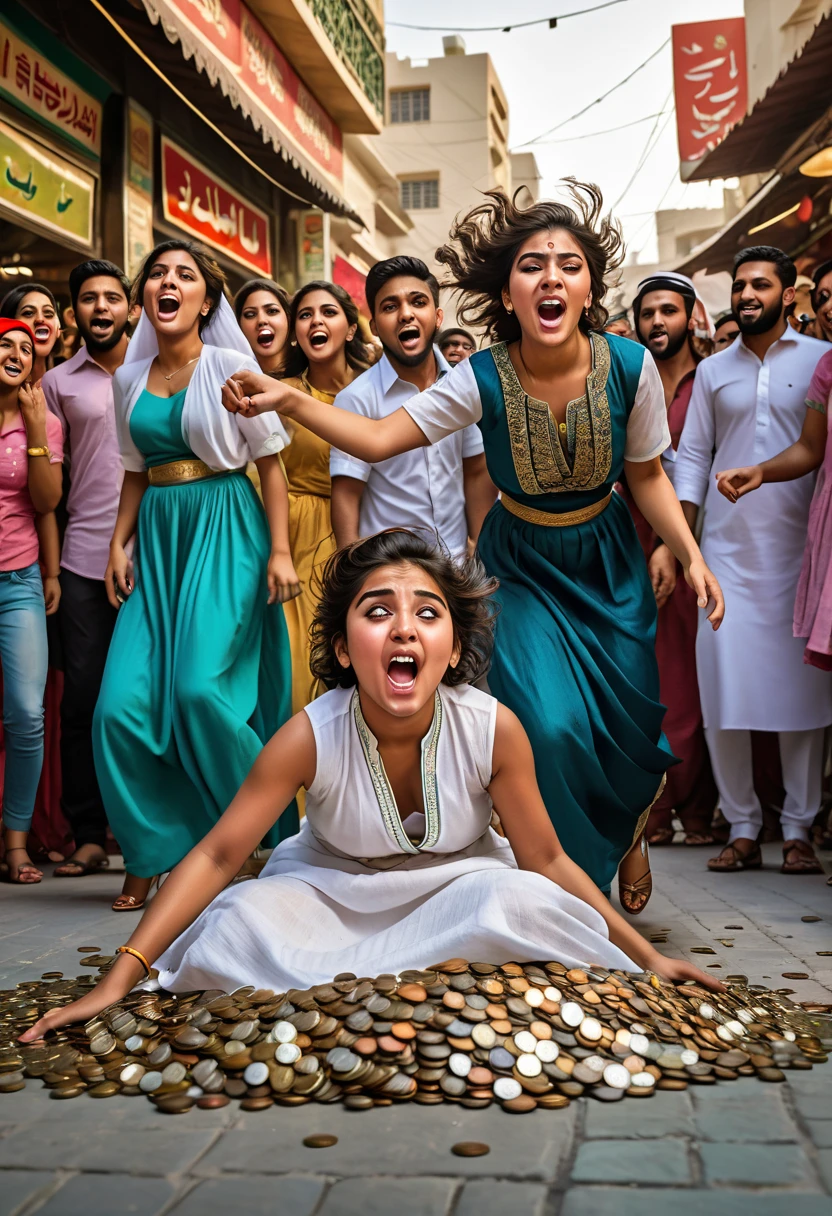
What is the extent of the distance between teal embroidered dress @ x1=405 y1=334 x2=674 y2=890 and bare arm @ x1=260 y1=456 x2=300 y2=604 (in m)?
0.88

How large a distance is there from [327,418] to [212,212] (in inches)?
354

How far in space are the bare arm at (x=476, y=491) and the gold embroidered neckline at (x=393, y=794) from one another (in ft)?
6.56

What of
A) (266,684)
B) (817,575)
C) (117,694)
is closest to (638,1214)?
(117,694)

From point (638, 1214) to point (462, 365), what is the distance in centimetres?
261

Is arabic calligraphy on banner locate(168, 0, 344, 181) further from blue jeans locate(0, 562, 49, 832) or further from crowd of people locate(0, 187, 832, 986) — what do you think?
blue jeans locate(0, 562, 49, 832)

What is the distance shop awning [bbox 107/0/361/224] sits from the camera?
9.48 m

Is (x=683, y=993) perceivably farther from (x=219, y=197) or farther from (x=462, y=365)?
(x=219, y=197)

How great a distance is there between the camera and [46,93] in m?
8.63

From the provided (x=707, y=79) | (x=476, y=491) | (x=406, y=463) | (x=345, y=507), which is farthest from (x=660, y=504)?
(x=707, y=79)

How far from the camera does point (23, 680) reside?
5371 millimetres

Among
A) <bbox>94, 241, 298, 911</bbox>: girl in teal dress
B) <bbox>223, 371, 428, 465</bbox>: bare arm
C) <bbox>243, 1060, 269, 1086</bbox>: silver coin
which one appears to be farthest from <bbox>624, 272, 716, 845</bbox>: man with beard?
<bbox>243, 1060, 269, 1086</bbox>: silver coin

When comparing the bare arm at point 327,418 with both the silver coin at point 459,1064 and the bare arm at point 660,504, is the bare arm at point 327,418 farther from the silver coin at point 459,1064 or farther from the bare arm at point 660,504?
the silver coin at point 459,1064

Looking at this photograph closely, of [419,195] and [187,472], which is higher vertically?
[419,195]

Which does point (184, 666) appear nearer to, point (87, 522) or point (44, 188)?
point (87, 522)
